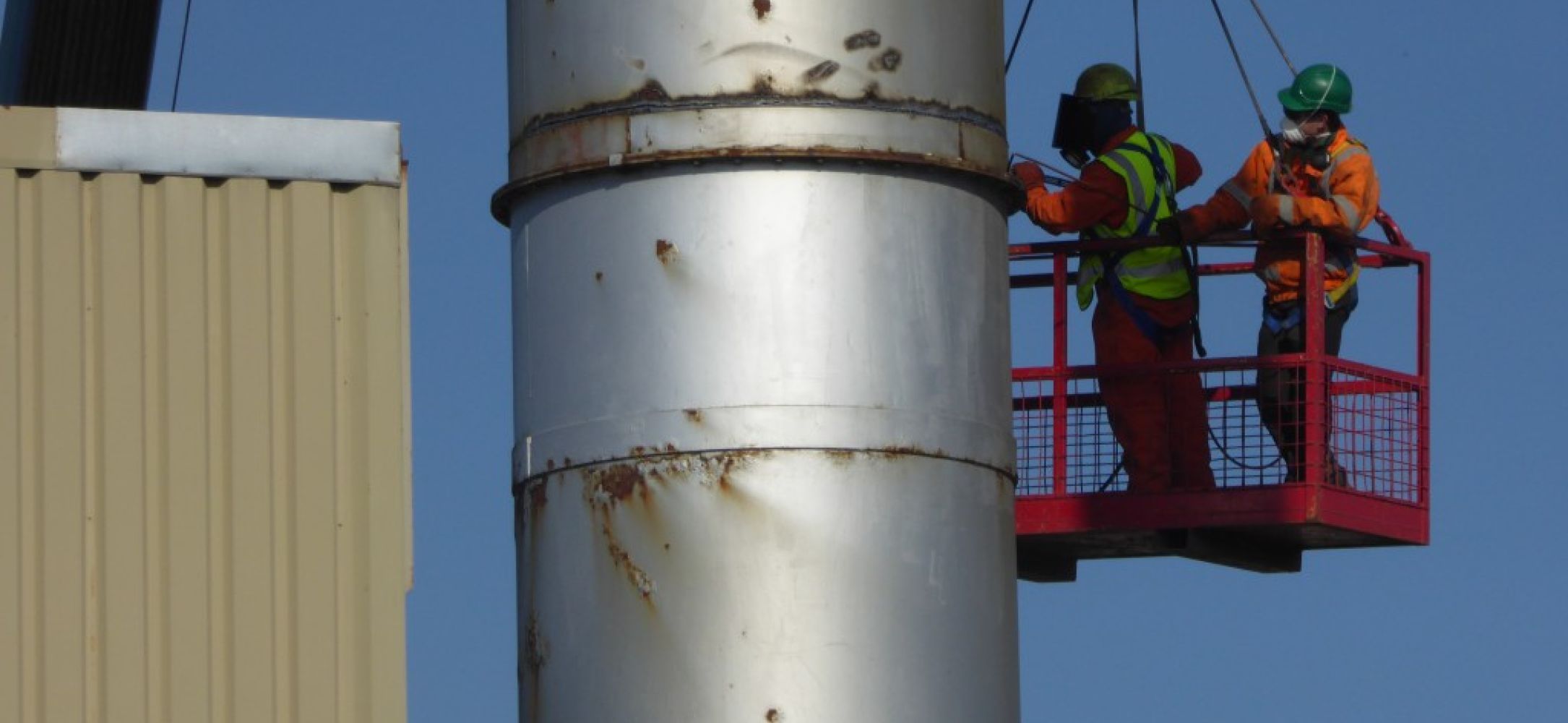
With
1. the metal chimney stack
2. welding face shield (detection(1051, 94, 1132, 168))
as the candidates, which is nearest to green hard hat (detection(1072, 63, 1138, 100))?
welding face shield (detection(1051, 94, 1132, 168))

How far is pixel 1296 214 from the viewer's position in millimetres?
13656

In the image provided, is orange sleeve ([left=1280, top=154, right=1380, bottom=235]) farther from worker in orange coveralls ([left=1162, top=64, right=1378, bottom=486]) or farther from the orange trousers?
the orange trousers

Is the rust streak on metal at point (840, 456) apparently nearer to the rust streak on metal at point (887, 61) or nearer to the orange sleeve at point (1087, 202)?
the rust streak on metal at point (887, 61)

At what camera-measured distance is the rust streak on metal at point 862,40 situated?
34.0ft

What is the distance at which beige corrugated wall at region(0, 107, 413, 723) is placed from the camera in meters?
10.5

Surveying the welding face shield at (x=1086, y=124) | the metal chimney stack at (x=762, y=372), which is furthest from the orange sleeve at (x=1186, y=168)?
the metal chimney stack at (x=762, y=372)

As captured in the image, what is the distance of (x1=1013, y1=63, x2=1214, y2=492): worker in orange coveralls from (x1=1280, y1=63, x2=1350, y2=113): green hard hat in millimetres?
590

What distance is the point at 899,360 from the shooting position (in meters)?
10.2

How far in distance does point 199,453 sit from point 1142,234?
496 centimetres

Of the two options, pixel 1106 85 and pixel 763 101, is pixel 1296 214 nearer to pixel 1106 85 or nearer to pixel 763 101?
pixel 1106 85

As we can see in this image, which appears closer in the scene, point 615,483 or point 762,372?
point 762,372

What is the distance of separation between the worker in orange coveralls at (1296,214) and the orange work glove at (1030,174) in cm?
63

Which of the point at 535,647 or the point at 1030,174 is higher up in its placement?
the point at 1030,174

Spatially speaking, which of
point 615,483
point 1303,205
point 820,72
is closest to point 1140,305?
point 1303,205
